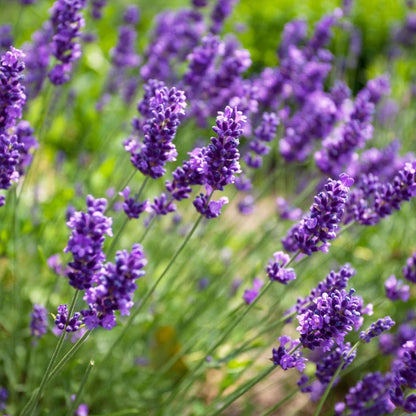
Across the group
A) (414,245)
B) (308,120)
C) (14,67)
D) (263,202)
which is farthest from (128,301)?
(263,202)

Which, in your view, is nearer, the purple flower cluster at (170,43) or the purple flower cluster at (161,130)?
the purple flower cluster at (161,130)

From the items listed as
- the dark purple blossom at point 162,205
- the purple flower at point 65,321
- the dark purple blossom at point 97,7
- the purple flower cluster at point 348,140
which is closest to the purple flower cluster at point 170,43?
the dark purple blossom at point 97,7

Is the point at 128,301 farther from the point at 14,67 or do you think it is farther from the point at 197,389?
the point at 197,389

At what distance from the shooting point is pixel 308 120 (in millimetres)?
3148

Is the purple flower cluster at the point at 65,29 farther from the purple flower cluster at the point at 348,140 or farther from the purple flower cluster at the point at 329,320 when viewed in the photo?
the purple flower cluster at the point at 329,320

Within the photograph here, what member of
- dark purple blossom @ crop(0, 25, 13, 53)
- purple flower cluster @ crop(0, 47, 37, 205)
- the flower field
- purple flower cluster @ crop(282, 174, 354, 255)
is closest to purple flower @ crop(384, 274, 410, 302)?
the flower field

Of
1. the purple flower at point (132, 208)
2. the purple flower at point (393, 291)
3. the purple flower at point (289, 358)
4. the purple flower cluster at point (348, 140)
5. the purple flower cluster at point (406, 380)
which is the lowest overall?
the purple flower cluster at point (406, 380)

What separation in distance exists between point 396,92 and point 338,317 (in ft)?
14.7

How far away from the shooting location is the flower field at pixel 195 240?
1.79m

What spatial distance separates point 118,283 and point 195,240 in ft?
7.42

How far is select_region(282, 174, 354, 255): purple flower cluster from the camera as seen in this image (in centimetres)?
176

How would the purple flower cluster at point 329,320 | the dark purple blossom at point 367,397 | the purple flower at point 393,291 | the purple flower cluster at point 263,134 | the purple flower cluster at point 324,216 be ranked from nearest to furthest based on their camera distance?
the purple flower cluster at point 329,320
the purple flower cluster at point 324,216
the dark purple blossom at point 367,397
the purple flower at point 393,291
the purple flower cluster at point 263,134

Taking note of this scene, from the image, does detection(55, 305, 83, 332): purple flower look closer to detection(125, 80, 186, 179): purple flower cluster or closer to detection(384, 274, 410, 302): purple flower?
detection(125, 80, 186, 179): purple flower cluster

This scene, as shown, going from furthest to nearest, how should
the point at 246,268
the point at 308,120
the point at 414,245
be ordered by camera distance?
the point at 246,268 → the point at 414,245 → the point at 308,120
